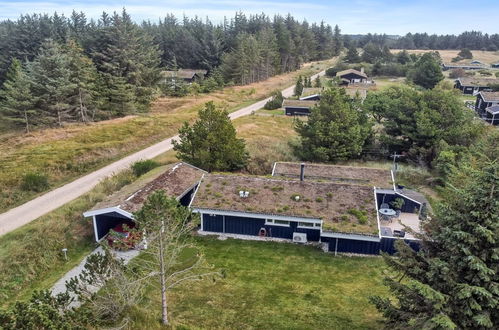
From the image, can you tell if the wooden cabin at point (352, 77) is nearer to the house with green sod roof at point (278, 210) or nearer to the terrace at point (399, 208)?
the terrace at point (399, 208)

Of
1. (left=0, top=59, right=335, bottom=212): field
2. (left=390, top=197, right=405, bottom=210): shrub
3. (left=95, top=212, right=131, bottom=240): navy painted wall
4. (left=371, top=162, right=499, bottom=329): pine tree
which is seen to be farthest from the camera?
(left=0, top=59, right=335, bottom=212): field

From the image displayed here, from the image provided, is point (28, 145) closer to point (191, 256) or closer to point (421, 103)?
point (191, 256)

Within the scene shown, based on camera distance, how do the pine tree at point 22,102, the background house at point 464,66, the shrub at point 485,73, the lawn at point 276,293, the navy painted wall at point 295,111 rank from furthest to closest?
the background house at point 464,66 < the shrub at point 485,73 < the navy painted wall at point 295,111 < the pine tree at point 22,102 < the lawn at point 276,293

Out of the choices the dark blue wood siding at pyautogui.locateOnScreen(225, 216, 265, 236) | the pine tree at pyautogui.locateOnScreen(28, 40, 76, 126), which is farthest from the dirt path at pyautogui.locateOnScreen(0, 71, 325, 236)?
the pine tree at pyautogui.locateOnScreen(28, 40, 76, 126)

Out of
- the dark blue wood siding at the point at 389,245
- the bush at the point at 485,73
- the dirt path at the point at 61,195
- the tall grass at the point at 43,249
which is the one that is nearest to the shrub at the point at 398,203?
the dark blue wood siding at the point at 389,245

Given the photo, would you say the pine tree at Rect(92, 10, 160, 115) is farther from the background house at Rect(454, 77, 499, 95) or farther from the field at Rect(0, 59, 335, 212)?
the background house at Rect(454, 77, 499, 95)
